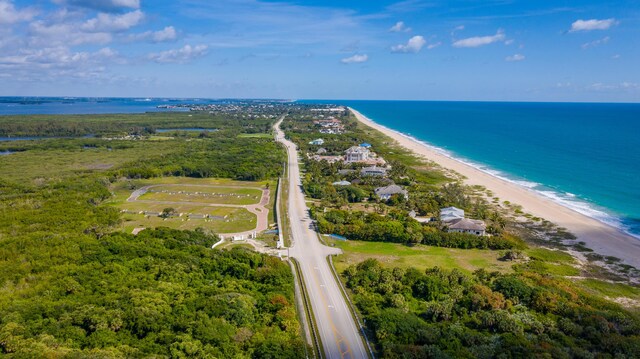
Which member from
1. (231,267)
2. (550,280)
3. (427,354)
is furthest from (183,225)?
(550,280)

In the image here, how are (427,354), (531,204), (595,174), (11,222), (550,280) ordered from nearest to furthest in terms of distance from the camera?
1. (427,354)
2. (550,280)
3. (11,222)
4. (531,204)
5. (595,174)

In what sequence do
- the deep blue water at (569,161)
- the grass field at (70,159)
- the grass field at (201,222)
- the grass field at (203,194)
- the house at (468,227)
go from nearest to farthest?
the house at (468,227) → the grass field at (201,222) → the deep blue water at (569,161) → the grass field at (203,194) → the grass field at (70,159)

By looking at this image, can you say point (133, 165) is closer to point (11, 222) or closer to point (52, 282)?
point (11, 222)

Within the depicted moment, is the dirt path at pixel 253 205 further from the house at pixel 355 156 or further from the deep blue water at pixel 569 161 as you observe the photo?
the deep blue water at pixel 569 161

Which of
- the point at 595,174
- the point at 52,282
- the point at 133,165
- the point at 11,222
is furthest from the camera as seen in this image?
the point at 133,165

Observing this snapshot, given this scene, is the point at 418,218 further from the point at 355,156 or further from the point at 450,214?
the point at 355,156

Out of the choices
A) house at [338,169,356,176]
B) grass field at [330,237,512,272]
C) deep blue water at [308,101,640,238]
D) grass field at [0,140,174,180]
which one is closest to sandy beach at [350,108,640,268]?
deep blue water at [308,101,640,238]

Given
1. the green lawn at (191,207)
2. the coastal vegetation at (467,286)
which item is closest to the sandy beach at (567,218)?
the coastal vegetation at (467,286)
